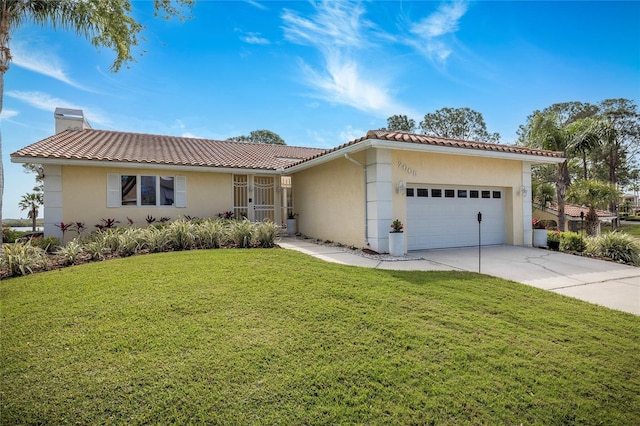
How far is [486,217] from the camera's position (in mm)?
12273

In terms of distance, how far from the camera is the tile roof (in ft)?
39.5

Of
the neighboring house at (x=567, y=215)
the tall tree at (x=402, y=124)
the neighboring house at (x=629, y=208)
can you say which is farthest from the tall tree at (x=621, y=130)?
the tall tree at (x=402, y=124)

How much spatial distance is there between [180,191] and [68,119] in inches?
320

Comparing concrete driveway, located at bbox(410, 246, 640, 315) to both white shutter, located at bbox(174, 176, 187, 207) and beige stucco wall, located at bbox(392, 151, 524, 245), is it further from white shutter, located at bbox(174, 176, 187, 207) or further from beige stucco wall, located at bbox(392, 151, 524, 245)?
white shutter, located at bbox(174, 176, 187, 207)

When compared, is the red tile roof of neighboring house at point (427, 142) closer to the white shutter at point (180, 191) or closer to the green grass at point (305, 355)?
the green grass at point (305, 355)

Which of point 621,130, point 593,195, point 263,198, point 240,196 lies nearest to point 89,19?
point 240,196

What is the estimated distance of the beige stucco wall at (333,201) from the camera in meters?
10.8

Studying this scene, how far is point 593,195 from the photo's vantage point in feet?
48.5

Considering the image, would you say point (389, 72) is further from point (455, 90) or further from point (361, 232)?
point (361, 232)

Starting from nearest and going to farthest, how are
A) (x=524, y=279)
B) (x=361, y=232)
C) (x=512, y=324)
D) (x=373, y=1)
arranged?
(x=512, y=324) → (x=524, y=279) → (x=373, y=1) → (x=361, y=232)

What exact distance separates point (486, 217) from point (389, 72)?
684 cm

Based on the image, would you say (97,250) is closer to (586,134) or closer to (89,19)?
(89,19)

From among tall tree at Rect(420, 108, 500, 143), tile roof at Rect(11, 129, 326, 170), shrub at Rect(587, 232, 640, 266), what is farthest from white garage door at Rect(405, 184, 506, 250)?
tall tree at Rect(420, 108, 500, 143)

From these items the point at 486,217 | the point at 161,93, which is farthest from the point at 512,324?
the point at 161,93
